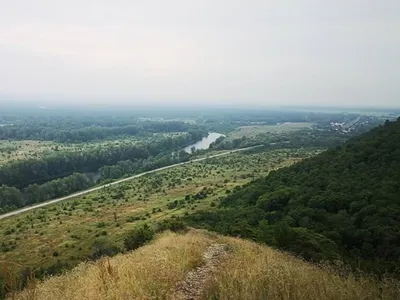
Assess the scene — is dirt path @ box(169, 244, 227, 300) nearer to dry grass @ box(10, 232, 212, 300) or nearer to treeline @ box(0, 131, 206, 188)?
dry grass @ box(10, 232, 212, 300)

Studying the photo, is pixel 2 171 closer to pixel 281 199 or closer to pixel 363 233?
pixel 281 199

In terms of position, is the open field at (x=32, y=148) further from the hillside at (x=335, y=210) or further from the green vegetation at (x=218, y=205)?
the hillside at (x=335, y=210)

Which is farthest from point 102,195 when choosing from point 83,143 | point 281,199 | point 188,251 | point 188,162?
point 83,143

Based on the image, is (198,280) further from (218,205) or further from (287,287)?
(218,205)

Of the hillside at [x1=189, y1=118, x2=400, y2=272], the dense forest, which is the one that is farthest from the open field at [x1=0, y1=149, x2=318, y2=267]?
the hillside at [x1=189, y1=118, x2=400, y2=272]

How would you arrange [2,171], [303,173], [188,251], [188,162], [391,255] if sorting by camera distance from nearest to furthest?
1. [188,251]
2. [391,255]
3. [303,173]
4. [2,171]
5. [188,162]

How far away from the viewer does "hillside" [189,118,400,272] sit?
21.1 meters

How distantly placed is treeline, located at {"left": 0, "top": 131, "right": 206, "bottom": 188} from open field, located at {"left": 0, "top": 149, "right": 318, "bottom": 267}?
25110mm

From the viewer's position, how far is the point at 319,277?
348 inches

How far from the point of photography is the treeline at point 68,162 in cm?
9344

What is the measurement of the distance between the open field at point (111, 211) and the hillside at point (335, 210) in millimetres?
11030

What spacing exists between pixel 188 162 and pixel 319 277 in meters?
102

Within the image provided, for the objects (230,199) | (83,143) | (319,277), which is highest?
(319,277)

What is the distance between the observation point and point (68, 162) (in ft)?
360
